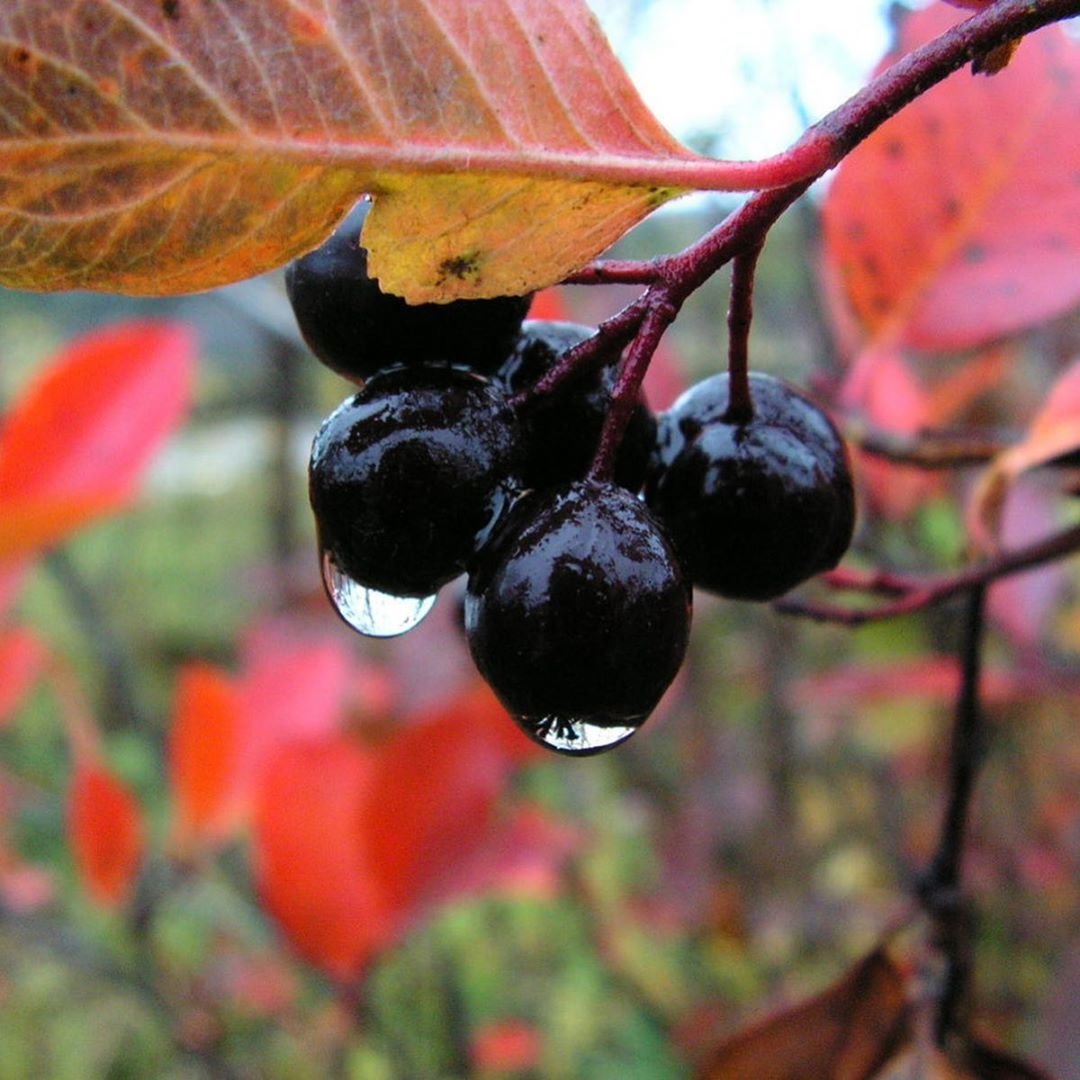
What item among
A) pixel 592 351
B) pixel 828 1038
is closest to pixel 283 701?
pixel 828 1038

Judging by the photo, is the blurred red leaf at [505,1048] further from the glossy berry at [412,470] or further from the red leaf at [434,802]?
the glossy berry at [412,470]

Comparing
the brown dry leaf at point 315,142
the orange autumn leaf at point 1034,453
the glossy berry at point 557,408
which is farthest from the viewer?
the orange autumn leaf at point 1034,453

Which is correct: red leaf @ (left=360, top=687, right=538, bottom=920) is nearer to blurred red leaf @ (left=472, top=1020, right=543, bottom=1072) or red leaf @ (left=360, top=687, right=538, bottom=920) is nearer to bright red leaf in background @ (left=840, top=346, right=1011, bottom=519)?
bright red leaf in background @ (left=840, top=346, right=1011, bottom=519)

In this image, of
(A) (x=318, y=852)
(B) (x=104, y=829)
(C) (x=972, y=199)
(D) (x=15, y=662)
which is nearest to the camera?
(C) (x=972, y=199)

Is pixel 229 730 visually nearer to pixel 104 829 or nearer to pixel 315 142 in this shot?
pixel 104 829

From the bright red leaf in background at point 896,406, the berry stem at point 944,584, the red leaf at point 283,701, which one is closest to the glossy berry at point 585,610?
the berry stem at point 944,584

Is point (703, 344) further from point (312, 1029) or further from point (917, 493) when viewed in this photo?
point (917, 493)

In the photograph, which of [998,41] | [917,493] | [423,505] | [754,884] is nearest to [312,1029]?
[754,884]
